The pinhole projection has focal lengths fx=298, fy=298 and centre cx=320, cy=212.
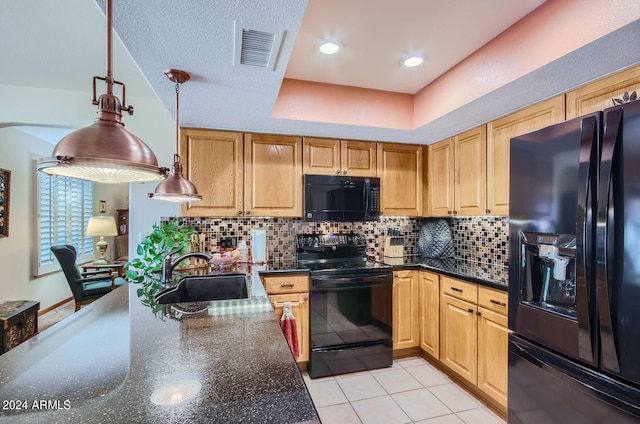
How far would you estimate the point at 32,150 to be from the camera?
4.06 meters

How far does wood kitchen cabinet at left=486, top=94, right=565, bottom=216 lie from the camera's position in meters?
2.00

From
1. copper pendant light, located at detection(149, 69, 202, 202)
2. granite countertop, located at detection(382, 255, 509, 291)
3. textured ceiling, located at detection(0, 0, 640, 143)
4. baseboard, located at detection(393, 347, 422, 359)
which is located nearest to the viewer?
textured ceiling, located at detection(0, 0, 640, 143)

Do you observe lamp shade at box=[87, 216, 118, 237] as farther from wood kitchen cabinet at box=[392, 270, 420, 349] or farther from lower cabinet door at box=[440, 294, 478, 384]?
lower cabinet door at box=[440, 294, 478, 384]

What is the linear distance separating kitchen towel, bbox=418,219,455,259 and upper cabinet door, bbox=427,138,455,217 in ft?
0.76

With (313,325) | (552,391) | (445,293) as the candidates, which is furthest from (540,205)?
(313,325)

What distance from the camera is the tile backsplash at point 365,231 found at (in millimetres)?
2746

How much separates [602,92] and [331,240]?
231 cm

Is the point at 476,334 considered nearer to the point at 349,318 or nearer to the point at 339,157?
the point at 349,318

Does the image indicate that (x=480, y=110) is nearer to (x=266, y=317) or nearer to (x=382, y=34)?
(x=382, y=34)

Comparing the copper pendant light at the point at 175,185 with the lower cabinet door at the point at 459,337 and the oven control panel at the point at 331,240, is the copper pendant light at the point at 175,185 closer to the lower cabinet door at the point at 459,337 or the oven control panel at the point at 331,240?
the oven control panel at the point at 331,240

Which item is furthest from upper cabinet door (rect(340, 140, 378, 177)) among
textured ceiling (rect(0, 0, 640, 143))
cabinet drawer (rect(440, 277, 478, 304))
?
cabinet drawer (rect(440, 277, 478, 304))

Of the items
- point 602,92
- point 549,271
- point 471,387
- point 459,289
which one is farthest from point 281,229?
point 602,92

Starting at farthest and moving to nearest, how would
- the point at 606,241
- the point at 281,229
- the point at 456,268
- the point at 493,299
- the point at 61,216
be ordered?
1. the point at 61,216
2. the point at 281,229
3. the point at 456,268
4. the point at 493,299
5. the point at 606,241

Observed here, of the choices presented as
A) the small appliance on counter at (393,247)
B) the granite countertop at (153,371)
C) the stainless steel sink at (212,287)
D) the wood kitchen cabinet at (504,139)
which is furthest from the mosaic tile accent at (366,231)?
the granite countertop at (153,371)
